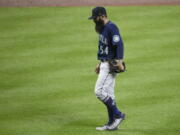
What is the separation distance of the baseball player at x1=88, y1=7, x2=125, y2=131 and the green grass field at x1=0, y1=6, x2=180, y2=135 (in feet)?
1.04

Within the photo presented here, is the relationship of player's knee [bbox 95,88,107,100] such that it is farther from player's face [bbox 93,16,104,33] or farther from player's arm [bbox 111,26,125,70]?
player's face [bbox 93,16,104,33]

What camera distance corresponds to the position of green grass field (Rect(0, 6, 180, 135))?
9.41m

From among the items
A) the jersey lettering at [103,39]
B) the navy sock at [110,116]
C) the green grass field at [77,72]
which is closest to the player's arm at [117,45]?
the jersey lettering at [103,39]

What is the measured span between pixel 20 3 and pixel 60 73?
5.85 meters

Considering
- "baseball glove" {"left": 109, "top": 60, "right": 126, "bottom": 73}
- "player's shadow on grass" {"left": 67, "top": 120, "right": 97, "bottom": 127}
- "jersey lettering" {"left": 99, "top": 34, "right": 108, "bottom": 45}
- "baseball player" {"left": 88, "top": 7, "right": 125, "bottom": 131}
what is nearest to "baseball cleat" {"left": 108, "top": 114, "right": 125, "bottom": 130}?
"baseball player" {"left": 88, "top": 7, "right": 125, "bottom": 131}

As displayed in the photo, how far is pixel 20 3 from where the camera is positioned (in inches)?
687

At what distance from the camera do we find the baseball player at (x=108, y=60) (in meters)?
8.66

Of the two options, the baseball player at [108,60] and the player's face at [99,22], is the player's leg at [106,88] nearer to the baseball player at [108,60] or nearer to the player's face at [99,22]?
the baseball player at [108,60]

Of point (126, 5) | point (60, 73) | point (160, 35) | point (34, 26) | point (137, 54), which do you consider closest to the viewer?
point (60, 73)

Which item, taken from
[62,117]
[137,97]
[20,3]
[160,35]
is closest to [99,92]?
[62,117]

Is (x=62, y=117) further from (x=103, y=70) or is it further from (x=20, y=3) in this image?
(x=20, y=3)

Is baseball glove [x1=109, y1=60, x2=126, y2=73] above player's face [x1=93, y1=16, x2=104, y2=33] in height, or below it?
below

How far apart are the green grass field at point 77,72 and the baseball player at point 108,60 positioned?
32 cm

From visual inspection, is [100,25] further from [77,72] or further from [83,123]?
[77,72]
